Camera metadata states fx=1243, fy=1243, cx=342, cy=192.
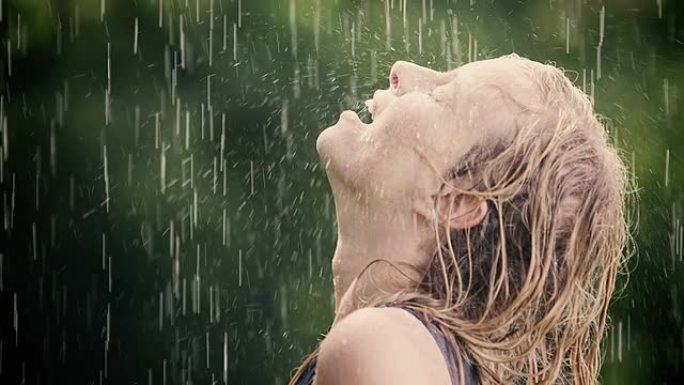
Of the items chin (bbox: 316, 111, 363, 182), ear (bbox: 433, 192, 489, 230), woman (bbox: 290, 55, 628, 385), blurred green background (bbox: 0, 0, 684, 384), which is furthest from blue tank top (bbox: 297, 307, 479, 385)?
blurred green background (bbox: 0, 0, 684, 384)

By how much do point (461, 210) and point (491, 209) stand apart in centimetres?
6

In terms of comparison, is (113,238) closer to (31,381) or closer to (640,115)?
(31,381)

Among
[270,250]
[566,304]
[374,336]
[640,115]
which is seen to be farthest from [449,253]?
[270,250]

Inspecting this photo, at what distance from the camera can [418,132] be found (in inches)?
102

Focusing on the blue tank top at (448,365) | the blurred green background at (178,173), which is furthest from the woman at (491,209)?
the blurred green background at (178,173)

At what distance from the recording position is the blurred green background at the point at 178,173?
7.32m

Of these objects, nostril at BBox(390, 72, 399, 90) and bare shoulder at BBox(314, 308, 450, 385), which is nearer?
bare shoulder at BBox(314, 308, 450, 385)

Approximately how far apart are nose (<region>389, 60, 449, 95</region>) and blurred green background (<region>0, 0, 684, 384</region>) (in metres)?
4.29

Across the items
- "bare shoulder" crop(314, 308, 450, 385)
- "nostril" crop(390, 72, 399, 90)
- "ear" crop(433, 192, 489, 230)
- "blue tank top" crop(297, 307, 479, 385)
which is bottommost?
"blue tank top" crop(297, 307, 479, 385)

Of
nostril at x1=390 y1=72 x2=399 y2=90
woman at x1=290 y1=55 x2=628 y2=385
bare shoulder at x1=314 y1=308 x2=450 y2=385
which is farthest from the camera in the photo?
nostril at x1=390 y1=72 x2=399 y2=90

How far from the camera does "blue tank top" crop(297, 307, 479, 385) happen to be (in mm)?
2180

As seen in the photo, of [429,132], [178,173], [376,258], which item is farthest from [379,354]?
[178,173]

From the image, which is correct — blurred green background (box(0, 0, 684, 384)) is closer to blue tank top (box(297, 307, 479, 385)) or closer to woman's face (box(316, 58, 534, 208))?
woman's face (box(316, 58, 534, 208))

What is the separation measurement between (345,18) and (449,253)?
4784 millimetres
